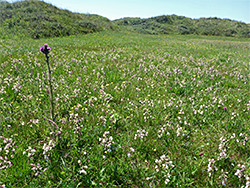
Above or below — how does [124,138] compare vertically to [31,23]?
below

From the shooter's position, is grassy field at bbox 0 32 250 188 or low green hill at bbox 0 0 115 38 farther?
low green hill at bbox 0 0 115 38

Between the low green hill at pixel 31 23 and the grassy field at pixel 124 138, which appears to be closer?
the grassy field at pixel 124 138

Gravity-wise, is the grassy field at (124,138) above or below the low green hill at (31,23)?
below

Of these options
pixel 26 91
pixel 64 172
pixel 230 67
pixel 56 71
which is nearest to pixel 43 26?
pixel 56 71

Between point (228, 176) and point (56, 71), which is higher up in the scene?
point (56, 71)

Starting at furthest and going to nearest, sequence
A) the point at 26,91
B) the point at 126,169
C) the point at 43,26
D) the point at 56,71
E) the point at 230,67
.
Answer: the point at 43,26 < the point at 230,67 < the point at 56,71 < the point at 26,91 < the point at 126,169

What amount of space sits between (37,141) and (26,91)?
7.33ft

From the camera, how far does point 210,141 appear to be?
348 centimetres

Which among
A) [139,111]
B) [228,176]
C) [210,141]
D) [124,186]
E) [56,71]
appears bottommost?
[124,186]

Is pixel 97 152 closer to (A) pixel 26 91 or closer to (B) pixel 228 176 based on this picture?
(B) pixel 228 176

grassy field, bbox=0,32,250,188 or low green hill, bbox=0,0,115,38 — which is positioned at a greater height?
low green hill, bbox=0,0,115,38

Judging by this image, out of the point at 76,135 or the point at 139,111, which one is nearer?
the point at 76,135

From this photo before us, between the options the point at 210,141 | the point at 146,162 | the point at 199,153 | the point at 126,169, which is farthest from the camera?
the point at 210,141

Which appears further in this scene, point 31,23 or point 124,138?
point 31,23
